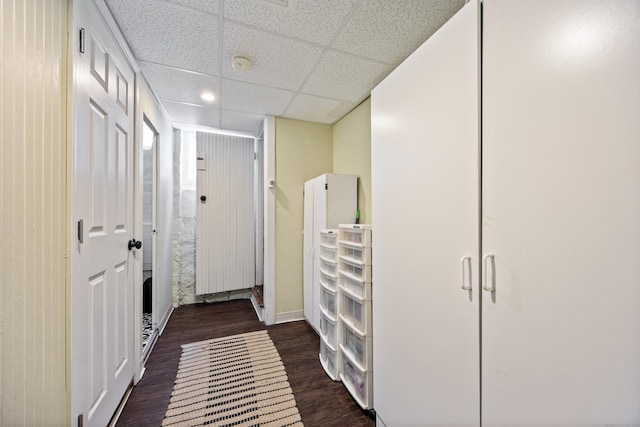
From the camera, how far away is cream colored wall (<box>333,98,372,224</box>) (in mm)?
2363

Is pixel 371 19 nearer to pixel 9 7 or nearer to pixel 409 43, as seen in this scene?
pixel 409 43

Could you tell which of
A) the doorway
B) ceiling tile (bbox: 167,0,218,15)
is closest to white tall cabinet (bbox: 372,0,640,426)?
ceiling tile (bbox: 167,0,218,15)

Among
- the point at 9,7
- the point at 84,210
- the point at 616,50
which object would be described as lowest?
the point at 84,210

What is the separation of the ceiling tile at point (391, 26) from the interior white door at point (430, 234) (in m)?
0.48

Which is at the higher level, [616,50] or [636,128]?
[616,50]

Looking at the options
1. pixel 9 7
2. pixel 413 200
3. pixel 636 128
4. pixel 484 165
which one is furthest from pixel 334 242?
pixel 9 7

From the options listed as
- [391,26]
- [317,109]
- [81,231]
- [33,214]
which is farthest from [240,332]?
[391,26]

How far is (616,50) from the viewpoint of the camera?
50 centimetres

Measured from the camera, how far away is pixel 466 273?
2.71 feet

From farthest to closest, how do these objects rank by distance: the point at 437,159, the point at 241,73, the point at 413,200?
the point at 241,73 → the point at 413,200 → the point at 437,159

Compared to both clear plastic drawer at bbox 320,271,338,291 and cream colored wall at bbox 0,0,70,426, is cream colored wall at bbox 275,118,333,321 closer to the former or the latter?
clear plastic drawer at bbox 320,271,338,291

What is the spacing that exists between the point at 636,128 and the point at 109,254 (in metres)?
2.11

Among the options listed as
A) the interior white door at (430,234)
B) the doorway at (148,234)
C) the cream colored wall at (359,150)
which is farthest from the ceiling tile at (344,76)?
the doorway at (148,234)

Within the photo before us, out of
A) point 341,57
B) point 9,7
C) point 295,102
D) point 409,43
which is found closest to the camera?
point 9,7
